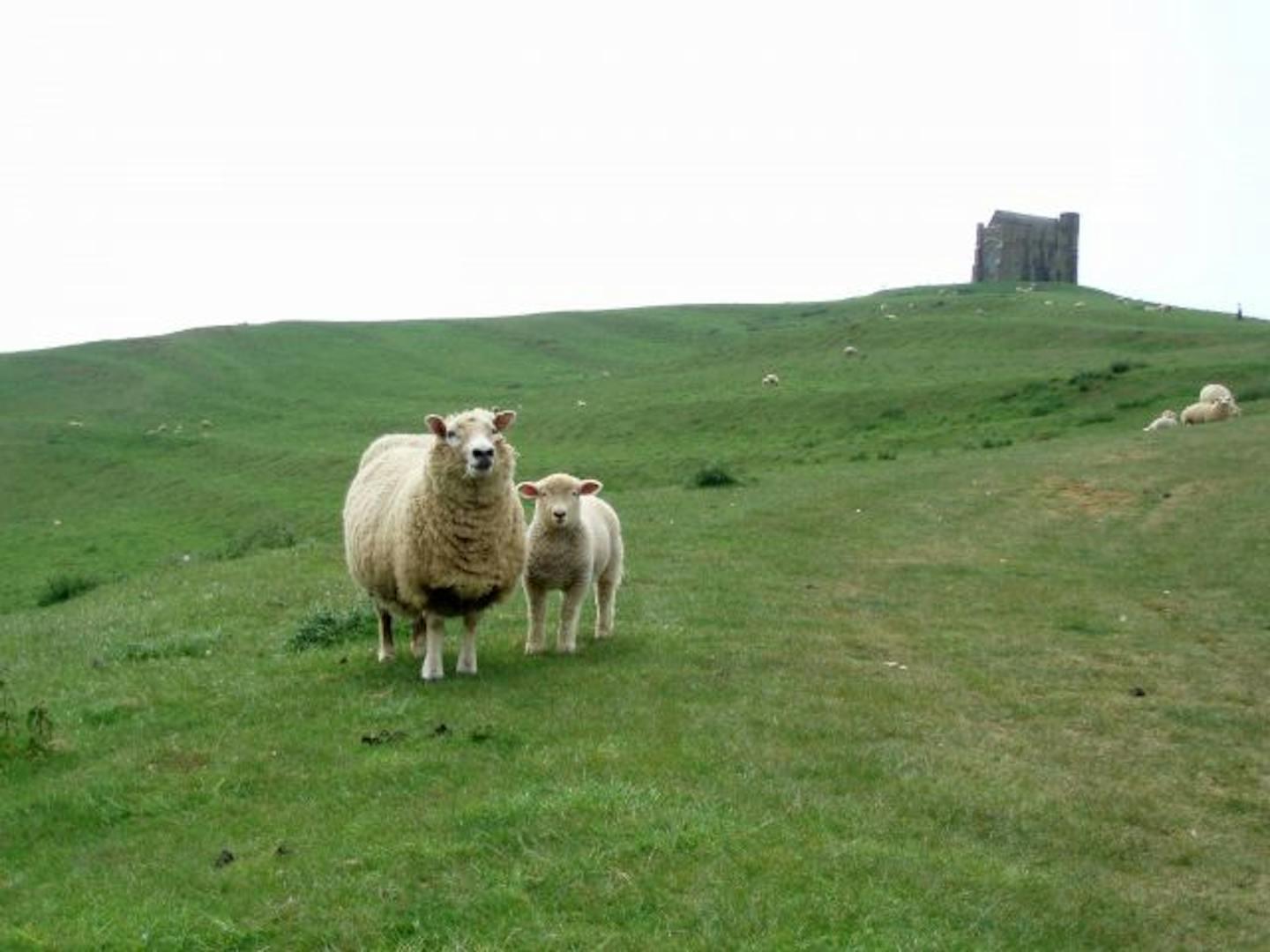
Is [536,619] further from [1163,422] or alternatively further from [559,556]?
[1163,422]

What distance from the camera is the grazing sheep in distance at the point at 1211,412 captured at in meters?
35.1

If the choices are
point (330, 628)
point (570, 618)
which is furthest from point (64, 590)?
point (570, 618)

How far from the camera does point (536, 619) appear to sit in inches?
505

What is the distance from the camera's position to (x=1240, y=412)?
1423 inches

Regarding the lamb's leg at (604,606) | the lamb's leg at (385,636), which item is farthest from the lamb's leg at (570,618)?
the lamb's leg at (385,636)

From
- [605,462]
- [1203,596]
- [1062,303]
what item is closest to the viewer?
[1203,596]

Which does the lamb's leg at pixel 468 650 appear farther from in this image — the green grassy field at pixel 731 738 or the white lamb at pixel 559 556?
the white lamb at pixel 559 556

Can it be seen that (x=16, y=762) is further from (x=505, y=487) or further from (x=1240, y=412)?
(x=1240, y=412)

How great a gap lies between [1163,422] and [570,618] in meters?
27.0

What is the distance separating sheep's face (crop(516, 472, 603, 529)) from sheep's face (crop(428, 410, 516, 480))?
932 mm

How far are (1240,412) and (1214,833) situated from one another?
3044cm

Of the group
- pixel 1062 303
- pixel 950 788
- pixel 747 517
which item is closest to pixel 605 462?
pixel 747 517

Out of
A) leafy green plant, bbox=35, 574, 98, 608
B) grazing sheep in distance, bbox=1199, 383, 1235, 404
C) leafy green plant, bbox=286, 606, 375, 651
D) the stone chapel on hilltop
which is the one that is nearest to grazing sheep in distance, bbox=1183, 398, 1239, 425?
grazing sheep in distance, bbox=1199, 383, 1235, 404

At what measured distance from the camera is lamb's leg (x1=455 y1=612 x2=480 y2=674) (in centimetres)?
1170
